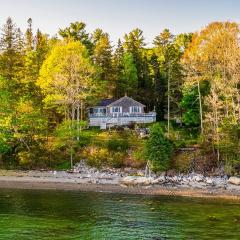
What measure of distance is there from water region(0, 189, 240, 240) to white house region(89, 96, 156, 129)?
25350 mm

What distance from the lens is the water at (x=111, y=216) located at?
2406 centimetres

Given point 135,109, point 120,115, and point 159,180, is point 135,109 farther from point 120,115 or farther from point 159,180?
point 159,180

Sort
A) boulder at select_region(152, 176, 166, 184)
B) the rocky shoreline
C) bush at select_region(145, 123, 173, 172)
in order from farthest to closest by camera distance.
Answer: bush at select_region(145, 123, 173, 172), boulder at select_region(152, 176, 166, 184), the rocky shoreline

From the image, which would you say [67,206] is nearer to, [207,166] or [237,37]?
[207,166]

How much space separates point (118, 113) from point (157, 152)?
60.7ft

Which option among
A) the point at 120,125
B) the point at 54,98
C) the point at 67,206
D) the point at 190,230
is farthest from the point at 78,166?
the point at 190,230

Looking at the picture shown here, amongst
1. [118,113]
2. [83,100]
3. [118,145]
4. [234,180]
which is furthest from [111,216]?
[118,113]

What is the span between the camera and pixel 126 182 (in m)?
42.4

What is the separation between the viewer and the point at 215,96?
45750mm

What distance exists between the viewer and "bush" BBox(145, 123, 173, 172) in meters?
45.4

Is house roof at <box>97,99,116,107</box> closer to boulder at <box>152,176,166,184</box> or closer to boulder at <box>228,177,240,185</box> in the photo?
boulder at <box>152,176,166,184</box>

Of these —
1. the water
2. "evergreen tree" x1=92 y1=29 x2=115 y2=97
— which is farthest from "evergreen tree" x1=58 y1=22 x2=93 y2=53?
the water

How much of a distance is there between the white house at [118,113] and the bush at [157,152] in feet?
53.2

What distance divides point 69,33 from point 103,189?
37236 millimetres
